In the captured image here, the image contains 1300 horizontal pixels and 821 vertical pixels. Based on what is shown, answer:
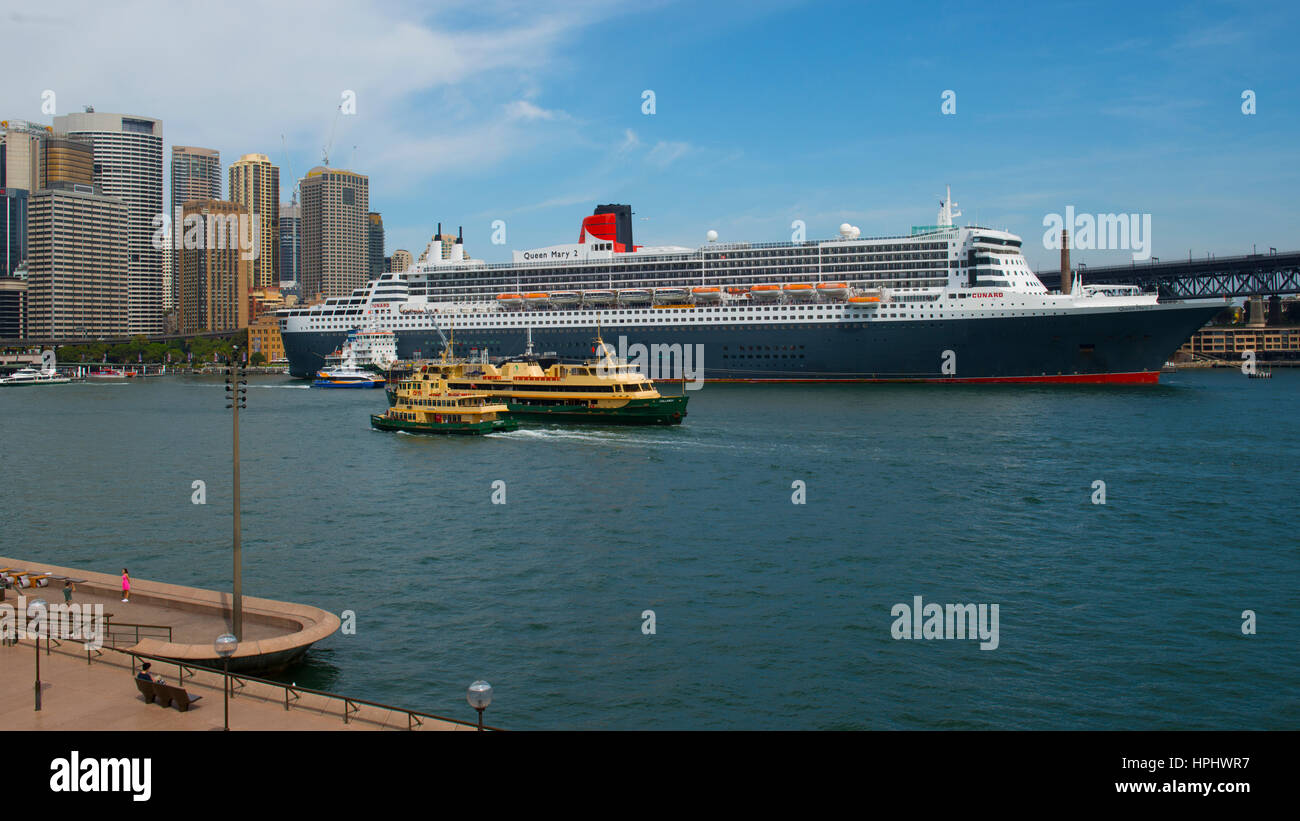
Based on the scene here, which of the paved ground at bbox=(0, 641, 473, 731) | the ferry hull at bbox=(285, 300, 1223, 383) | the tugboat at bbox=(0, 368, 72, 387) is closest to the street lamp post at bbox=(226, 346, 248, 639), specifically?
the paved ground at bbox=(0, 641, 473, 731)

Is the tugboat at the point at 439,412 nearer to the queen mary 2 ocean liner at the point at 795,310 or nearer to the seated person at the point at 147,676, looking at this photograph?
the queen mary 2 ocean liner at the point at 795,310

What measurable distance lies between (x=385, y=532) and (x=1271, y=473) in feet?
102

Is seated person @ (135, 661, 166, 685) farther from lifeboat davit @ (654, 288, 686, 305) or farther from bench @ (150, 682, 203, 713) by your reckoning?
lifeboat davit @ (654, 288, 686, 305)

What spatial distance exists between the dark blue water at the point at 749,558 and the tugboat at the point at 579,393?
3183mm

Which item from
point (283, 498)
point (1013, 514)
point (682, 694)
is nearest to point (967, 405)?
point (1013, 514)

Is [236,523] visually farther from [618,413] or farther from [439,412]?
[618,413]

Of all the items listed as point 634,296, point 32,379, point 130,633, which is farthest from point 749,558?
point 32,379

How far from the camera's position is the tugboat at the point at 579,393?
169ft

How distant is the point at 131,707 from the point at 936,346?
2736 inches

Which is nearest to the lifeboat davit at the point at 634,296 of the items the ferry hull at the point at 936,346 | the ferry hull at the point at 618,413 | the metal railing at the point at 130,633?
the ferry hull at the point at 936,346

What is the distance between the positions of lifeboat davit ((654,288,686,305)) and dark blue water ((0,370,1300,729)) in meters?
41.9

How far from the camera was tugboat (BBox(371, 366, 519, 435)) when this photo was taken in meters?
49.6

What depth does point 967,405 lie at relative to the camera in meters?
58.2

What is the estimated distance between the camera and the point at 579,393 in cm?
5353
